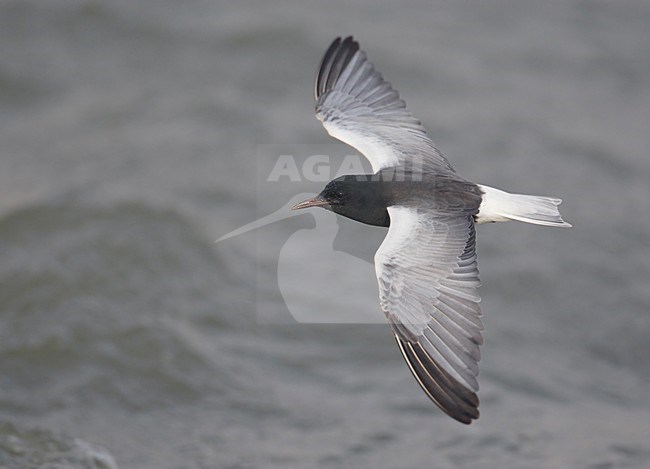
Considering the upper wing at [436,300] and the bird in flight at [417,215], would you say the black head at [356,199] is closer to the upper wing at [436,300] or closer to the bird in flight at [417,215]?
the bird in flight at [417,215]

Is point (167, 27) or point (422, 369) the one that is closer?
point (422, 369)

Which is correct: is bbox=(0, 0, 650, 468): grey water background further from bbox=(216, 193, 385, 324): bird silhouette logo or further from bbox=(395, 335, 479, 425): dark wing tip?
bbox=(395, 335, 479, 425): dark wing tip

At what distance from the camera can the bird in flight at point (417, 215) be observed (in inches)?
219

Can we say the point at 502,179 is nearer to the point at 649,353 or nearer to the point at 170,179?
the point at 649,353

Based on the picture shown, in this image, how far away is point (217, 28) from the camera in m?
13.0

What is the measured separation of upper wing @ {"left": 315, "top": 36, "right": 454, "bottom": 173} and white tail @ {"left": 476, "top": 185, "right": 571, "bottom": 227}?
2.27 feet

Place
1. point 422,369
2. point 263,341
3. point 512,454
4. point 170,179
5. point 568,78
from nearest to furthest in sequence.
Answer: point 422,369
point 512,454
point 263,341
point 170,179
point 568,78

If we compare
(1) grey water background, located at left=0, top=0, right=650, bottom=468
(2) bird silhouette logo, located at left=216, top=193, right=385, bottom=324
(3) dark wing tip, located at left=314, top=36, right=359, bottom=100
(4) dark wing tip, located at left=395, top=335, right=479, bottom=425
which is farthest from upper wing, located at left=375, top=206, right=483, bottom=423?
(2) bird silhouette logo, located at left=216, top=193, right=385, bottom=324

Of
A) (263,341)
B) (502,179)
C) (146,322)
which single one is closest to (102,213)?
(146,322)

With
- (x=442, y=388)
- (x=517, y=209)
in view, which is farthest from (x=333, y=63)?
(x=442, y=388)

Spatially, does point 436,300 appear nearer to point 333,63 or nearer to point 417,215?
point 417,215

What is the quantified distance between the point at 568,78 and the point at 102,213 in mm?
6207

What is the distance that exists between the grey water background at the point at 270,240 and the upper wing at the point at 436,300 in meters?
2.54

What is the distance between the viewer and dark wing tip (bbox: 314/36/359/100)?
7363mm
